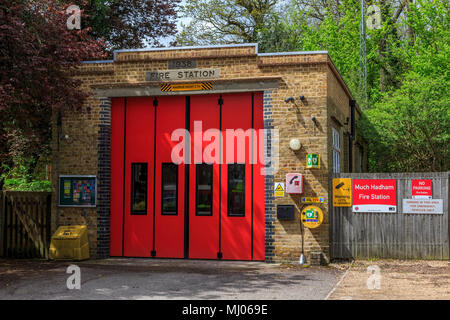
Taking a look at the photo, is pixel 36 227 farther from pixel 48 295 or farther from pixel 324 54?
pixel 324 54

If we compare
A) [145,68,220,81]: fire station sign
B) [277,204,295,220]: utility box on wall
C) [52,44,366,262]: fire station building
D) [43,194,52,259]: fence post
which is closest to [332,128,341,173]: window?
[52,44,366,262]: fire station building

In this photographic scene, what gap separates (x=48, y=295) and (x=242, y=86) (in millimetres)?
6606

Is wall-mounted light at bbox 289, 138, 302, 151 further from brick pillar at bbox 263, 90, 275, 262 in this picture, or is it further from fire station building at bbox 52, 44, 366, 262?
brick pillar at bbox 263, 90, 275, 262

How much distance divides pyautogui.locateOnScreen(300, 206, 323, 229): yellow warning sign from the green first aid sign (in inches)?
36.4

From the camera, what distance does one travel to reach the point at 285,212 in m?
12.7

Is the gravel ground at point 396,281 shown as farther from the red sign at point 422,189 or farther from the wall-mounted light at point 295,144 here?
the wall-mounted light at point 295,144

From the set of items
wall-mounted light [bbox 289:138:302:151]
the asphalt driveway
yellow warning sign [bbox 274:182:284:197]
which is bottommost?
the asphalt driveway

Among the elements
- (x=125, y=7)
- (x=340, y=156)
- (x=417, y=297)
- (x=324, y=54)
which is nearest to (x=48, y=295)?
(x=417, y=297)

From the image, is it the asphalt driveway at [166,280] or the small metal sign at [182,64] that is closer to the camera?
the asphalt driveway at [166,280]

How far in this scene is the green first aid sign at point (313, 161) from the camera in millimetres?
12594

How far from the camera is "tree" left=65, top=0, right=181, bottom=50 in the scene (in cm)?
1864

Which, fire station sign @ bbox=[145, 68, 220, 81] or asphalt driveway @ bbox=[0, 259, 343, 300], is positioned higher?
fire station sign @ bbox=[145, 68, 220, 81]

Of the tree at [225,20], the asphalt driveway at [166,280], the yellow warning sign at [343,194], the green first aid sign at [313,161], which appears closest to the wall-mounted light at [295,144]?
the green first aid sign at [313,161]

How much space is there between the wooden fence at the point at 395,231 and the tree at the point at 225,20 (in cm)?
2058
